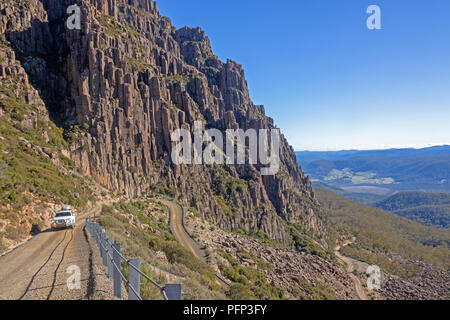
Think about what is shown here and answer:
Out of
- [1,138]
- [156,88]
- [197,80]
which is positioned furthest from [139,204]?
[197,80]

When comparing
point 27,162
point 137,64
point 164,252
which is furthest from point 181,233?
point 137,64

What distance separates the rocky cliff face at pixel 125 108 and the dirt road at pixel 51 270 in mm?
38198

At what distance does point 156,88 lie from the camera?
79812 millimetres

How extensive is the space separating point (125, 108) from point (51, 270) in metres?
61.3

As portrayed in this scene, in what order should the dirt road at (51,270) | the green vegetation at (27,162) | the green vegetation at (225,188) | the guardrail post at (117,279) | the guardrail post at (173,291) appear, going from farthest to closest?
the green vegetation at (225,188), the green vegetation at (27,162), the dirt road at (51,270), the guardrail post at (117,279), the guardrail post at (173,291)

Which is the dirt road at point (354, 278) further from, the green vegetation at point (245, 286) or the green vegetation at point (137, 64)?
the green vegetation at point (137, 64)

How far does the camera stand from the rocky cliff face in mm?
57844

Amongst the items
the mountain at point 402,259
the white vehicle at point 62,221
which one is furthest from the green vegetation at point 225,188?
the white vehicle at point 62,221

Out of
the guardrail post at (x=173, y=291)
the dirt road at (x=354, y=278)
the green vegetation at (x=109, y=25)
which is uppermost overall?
the green vegetation at (x=109, y=25)

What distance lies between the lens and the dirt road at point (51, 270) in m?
9.28

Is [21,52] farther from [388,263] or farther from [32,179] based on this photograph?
[388,263]

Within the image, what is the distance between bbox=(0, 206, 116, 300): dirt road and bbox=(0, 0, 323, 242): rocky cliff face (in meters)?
38.2

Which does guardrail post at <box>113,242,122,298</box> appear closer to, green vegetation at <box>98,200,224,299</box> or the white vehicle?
green vegetation at <box>98,200,224,299</box>

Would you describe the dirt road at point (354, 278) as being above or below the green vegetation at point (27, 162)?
below
